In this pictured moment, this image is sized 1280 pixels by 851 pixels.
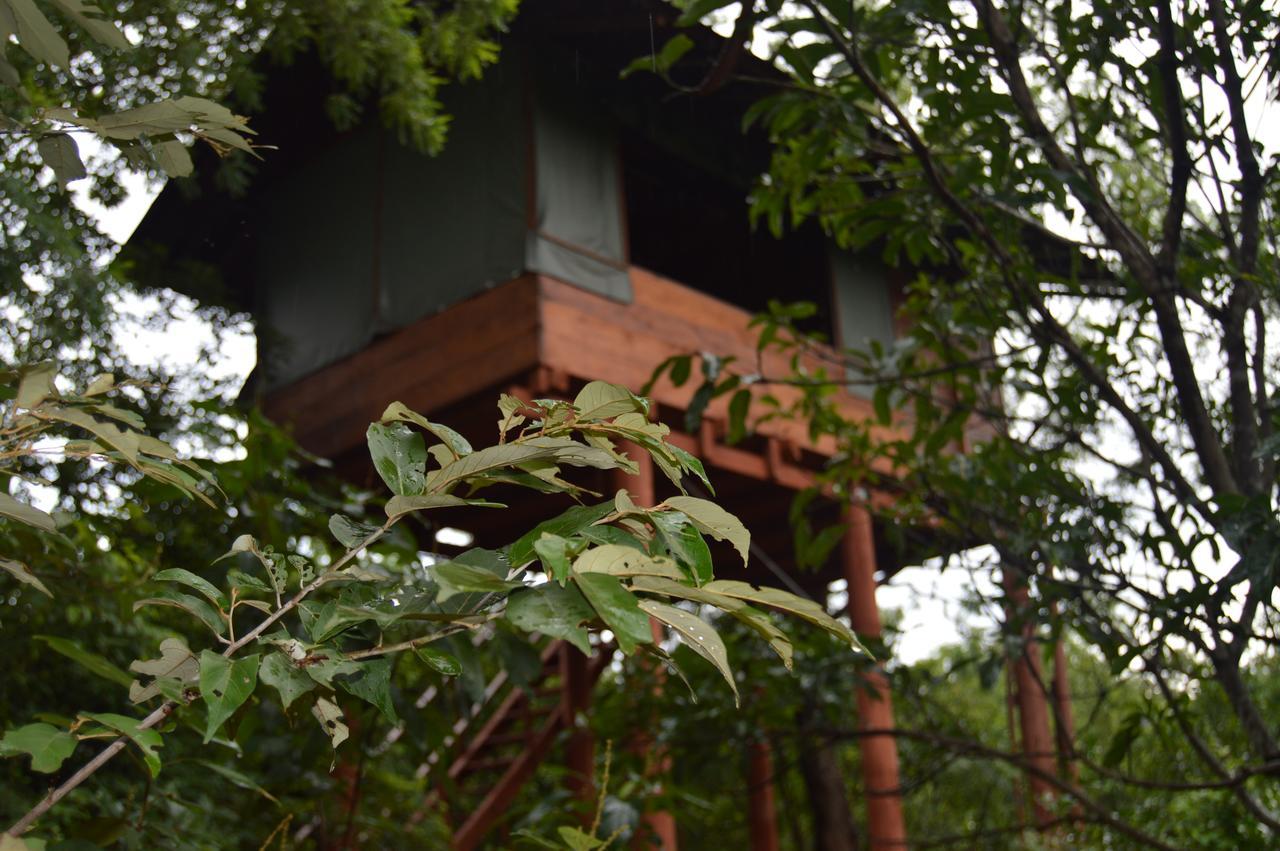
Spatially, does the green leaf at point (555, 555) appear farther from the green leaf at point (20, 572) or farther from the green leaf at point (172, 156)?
the green leaf at point (172, 156)

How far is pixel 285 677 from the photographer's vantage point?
0.93 m

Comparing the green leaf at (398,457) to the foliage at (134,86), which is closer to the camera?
the green leaf at (398,457)

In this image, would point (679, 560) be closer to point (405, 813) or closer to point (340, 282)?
point (405, 813)

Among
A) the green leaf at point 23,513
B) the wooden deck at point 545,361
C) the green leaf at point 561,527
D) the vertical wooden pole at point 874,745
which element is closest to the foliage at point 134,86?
the wooden deck at point 545,361

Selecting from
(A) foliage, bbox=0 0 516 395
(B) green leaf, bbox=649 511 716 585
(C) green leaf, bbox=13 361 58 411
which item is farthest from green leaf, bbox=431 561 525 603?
(A) foliage, bbox=0 0 516 395

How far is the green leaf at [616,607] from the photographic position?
757mm

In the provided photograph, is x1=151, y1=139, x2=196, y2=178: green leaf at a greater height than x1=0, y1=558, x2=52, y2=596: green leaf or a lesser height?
greater

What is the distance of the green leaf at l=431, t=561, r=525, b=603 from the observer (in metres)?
0.78

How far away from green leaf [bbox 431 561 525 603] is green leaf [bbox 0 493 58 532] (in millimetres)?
398

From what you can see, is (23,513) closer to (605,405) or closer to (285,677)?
(285,677)

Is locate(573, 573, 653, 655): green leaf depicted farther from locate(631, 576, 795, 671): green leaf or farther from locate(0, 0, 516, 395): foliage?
locate(0, 0, 516, 395): foliage

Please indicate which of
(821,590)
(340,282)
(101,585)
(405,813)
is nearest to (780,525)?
(821,590)

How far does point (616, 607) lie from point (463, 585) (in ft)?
0.32

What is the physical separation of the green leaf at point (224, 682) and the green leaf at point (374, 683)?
76 millimetres
